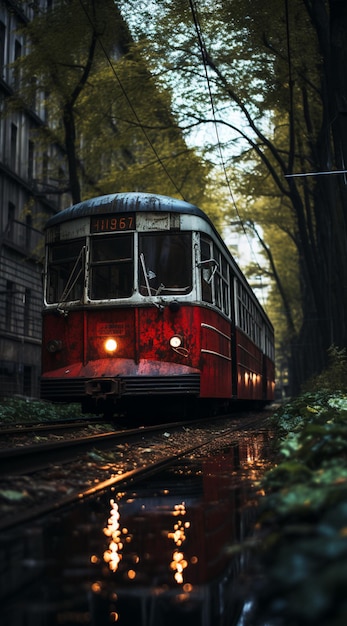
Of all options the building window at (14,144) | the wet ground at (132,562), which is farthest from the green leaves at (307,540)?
the building window at (14,144)

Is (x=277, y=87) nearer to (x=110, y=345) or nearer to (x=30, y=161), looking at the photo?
(x=110, y=345)

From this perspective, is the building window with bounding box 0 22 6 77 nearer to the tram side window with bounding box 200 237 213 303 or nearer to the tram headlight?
the tram side window with bounding box 200 237 213 303

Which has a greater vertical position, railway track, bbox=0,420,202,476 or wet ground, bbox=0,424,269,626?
railway track, bbox=0,420,202,476

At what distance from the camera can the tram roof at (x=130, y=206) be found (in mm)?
10320

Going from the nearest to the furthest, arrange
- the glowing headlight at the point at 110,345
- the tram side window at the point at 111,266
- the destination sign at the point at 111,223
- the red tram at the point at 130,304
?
the red tram at the point at 130,304, the glowing headlight at the point at 110,345, the tram side window at the point at 111,266, the destination sign at the point at 111,223

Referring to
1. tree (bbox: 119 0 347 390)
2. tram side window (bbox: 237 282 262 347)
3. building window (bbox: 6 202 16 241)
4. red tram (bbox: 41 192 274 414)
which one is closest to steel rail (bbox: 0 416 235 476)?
red tram (bbox: 41 192 274 414)

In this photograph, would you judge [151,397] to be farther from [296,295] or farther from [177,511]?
[296,295]

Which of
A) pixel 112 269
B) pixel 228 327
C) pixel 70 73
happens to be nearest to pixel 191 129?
pixel 70 73

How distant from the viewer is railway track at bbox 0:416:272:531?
375cm

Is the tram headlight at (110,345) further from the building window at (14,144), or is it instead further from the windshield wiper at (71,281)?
the building window at (14,144)

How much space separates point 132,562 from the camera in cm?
256

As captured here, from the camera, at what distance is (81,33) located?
1769 cm

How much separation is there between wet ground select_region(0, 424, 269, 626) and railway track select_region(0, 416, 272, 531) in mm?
162

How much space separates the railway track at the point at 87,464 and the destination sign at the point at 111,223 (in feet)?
10.8
